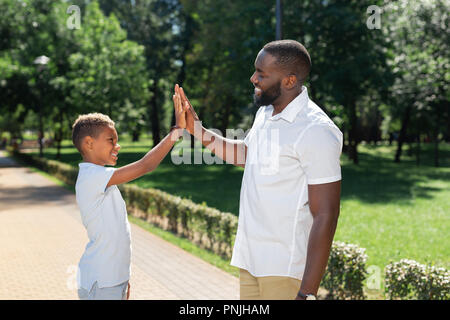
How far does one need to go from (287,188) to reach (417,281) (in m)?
3.56

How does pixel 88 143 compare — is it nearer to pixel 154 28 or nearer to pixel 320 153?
pixel 320 153

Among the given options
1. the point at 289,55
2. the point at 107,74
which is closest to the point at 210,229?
the point at 289,55

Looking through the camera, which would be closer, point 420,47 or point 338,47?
point 420,47

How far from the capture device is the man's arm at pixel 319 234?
1994 mm

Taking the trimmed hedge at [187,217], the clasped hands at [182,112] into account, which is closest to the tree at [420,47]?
the trimmed hedge at [187,217]

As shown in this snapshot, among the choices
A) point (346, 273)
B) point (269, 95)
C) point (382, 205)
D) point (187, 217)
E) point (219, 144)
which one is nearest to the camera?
point (269, 95)

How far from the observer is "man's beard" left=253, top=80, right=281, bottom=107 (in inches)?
87.4

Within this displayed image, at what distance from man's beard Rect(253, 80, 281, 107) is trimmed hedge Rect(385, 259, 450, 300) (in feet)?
11.6

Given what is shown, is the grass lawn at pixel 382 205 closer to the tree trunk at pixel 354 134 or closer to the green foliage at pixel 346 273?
the green foliage at pixel 346 273

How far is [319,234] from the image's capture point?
1.99 metres

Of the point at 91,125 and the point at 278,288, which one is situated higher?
the point at 91,125

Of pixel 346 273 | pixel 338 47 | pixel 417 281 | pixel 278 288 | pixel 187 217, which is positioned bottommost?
pixel 187 217

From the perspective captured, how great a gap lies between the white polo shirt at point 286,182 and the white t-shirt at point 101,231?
68 cm
